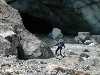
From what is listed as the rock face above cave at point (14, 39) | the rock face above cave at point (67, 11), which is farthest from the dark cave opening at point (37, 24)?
the rock face above cave at point (14, 39)

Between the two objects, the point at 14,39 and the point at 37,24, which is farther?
the point at 37,24

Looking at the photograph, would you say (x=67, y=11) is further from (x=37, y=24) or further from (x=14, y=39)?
(x=14, y=39)

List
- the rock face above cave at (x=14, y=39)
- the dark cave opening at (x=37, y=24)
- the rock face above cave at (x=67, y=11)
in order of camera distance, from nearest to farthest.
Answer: the rock face above cave at (x=14, y=39) → the rock face above cave at (x=67, y=11) → the dark cave opening at (x=37, y=24)

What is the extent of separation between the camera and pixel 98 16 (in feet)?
84.0

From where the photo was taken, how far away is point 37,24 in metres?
28.0

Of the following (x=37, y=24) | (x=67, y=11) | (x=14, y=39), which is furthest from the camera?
(x=37, y=24)

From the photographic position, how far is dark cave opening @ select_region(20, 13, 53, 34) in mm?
27266

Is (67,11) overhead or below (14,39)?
overhead

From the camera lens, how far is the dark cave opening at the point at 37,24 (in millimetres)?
27266

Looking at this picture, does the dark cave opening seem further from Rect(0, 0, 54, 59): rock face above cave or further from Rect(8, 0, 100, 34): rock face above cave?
Rect(0, 0, 54, 59): rock face above cave

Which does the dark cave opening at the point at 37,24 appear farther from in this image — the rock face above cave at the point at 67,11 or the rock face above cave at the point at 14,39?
the rock face above cave at the point at 14,39

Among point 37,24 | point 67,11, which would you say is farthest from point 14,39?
point 37,24

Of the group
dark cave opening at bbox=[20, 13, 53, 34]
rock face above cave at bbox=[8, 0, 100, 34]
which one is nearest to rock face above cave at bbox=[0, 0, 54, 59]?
rock face above cave at bbox=[8, 0, 100, 34]

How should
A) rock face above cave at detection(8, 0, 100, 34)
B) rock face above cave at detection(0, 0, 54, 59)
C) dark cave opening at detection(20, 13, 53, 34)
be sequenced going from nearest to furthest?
1. rock face above cave at detection(0, 0, 54, 59)
2. rock face above cave at detection(8, 0, 100, 34)
3. dark cave opening at detection(20, 13, 53, 34)
